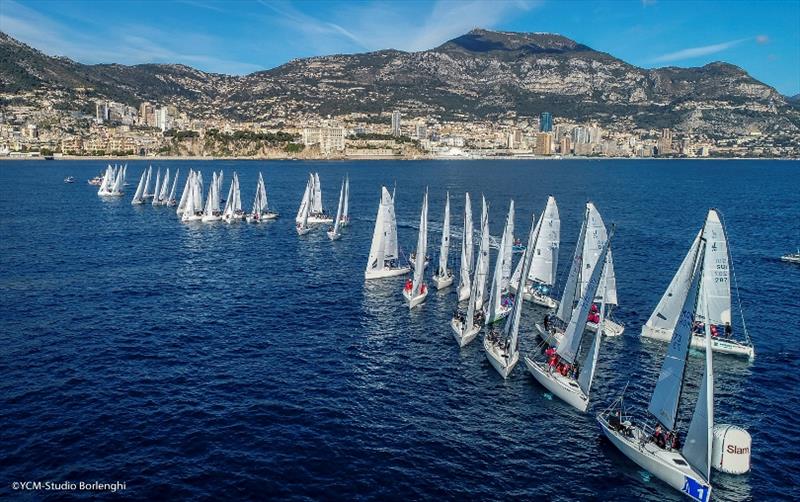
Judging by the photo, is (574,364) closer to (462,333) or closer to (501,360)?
(501,360)

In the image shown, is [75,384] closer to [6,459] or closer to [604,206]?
[6,459]

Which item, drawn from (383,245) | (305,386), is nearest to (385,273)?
(383,245)

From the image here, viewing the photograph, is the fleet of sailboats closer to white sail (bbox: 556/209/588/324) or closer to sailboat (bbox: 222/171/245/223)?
white sail (bbox: 556/209/588/324)

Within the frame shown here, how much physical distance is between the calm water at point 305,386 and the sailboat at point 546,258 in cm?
231

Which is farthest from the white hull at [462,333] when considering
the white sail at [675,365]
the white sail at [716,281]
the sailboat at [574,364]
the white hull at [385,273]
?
the white hull at [385,273]

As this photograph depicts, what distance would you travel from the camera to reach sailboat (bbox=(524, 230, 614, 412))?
1315 inches

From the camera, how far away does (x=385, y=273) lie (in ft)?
207

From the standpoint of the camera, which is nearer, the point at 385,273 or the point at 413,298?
the point at 413,298

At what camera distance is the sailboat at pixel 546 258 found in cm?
5309

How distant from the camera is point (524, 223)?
323 ft

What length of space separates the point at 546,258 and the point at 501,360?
18.0 m

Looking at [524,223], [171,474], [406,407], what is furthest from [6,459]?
[524,223]

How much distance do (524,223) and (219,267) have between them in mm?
51070

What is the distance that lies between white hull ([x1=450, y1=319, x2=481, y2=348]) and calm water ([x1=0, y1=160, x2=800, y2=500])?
0.65 m
